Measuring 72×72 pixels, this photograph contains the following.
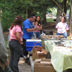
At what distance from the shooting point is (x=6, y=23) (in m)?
11.3

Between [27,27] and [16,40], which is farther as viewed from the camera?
[27,27]

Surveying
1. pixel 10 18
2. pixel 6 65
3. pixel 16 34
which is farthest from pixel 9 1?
pixel 6 65

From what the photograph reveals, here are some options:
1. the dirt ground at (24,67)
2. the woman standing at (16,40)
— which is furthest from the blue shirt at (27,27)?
the woman standing at (16,40)

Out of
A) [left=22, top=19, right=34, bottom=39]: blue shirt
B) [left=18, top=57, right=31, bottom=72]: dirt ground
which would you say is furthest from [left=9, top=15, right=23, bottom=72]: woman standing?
[left=22, top=19, right=34, bottom=39]: blue shirt

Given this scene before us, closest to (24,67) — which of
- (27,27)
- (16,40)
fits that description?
(27,27)

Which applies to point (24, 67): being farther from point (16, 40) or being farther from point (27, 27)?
point (16, 40)

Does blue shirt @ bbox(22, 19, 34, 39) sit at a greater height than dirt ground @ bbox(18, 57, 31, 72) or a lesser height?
greater

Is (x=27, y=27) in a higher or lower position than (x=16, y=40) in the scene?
higher

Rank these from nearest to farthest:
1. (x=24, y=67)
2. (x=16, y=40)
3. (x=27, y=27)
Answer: (x=16, y=40), (x=24, y=67), (x=27, y=27)

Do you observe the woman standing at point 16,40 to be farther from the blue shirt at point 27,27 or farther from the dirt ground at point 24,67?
the blue shirt at point 27,27

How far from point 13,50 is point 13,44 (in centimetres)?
18

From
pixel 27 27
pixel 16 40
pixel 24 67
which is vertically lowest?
pixel 24 67

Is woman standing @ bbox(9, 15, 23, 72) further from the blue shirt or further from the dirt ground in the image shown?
the blue shirt

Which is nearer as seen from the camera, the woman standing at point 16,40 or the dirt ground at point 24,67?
the woman standing at point 16,40
